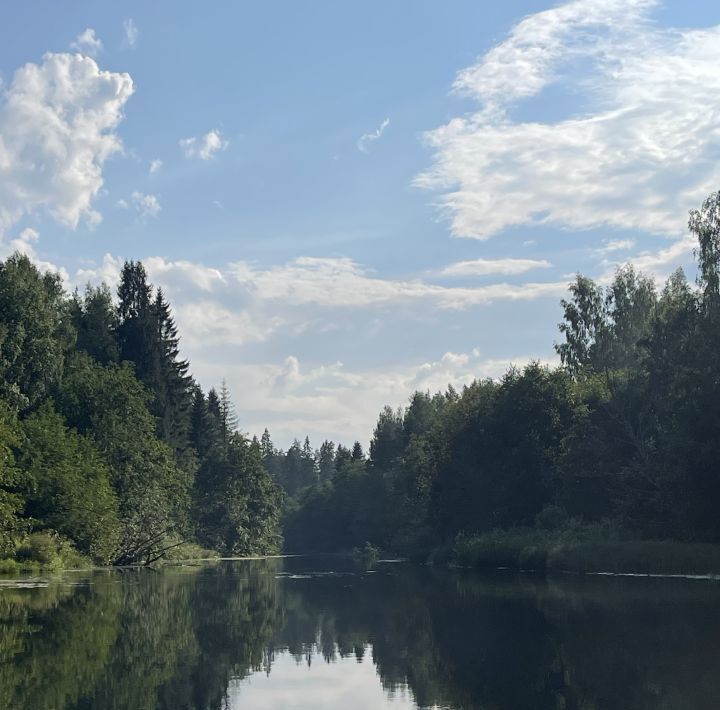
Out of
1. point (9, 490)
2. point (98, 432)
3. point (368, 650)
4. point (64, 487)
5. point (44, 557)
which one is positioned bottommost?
point (368, 650)

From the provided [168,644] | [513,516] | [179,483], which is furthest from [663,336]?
[168,644]

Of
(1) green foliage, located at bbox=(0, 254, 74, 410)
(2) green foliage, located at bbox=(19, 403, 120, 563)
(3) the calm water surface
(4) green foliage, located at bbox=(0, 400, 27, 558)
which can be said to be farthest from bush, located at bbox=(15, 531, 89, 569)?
(3) the calm water surface

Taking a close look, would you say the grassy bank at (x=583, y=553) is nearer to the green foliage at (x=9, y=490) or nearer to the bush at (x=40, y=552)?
the bush at (x=40, y=552)

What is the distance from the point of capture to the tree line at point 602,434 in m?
61.6

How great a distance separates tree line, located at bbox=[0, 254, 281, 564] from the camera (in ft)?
226

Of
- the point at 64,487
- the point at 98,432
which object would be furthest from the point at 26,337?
the point at 64,487

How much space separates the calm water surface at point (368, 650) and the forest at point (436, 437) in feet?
69.9

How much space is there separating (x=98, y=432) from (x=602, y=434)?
39.4 meters

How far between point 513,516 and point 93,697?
240ft

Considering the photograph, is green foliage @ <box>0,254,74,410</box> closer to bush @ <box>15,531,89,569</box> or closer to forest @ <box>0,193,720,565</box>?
forest @ <box>0,193,720,565</box>

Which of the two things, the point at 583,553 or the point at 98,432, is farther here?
the point at 98,432

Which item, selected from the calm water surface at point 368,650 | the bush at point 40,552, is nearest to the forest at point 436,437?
the bush at point 40,552

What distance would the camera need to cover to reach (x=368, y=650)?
83.4 feet

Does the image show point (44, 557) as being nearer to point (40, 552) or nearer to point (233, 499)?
point (40, 552)
